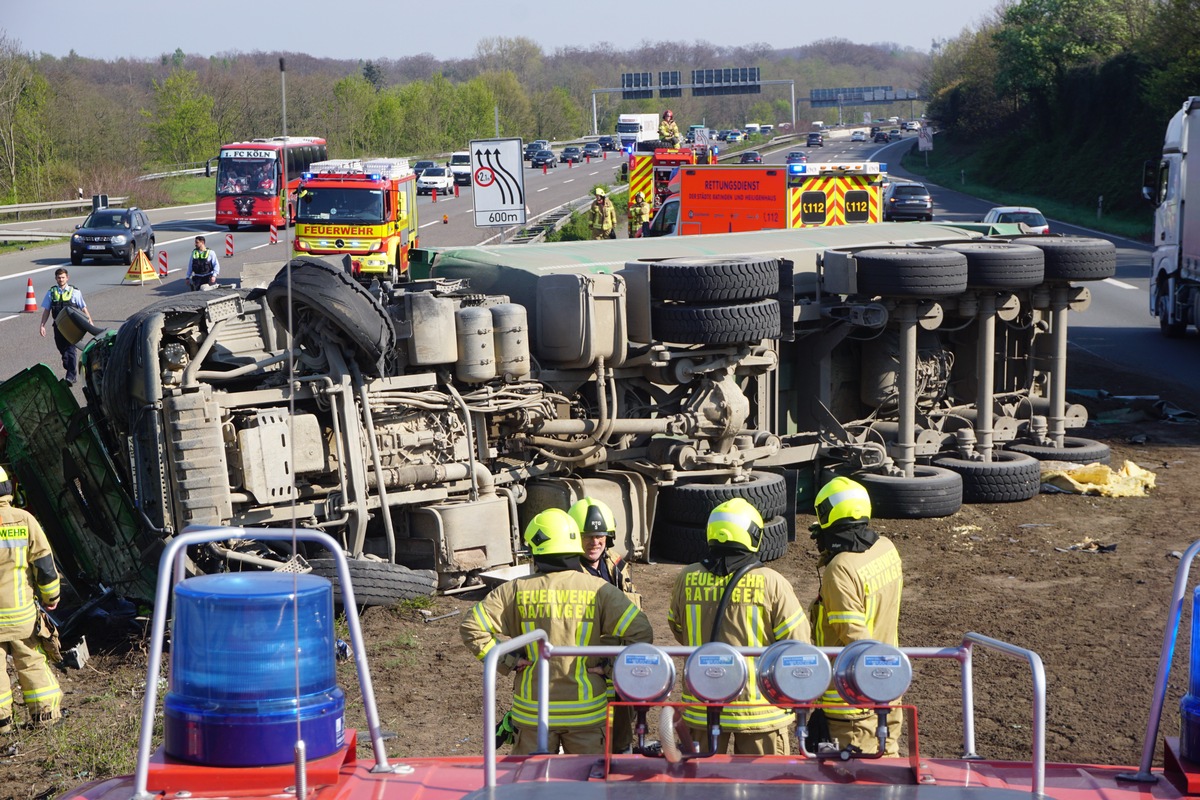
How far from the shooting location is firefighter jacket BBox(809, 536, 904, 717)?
17.6ft

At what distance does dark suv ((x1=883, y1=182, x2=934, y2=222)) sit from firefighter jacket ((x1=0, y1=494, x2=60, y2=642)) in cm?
3937

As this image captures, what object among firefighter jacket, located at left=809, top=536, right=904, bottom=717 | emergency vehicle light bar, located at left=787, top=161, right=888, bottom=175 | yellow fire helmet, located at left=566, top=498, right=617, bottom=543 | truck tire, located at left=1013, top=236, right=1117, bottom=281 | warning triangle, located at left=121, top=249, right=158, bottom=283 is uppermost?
emergency vehicle light bar, located at left=787, top=161, right=888, bottom=175

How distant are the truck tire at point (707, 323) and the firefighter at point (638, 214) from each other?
64.8ft

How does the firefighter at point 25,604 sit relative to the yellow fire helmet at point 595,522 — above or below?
below

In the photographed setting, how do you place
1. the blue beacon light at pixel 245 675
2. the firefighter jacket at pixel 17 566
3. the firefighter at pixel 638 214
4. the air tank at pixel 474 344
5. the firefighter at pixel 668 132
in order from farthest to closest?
the firefighter at pixel 668 132
the firefighter at pixel 638 214
the air tank at pixel 474 344
the firefighter jacket at pixel 17 566
the blue beacon light at pixel 245 675

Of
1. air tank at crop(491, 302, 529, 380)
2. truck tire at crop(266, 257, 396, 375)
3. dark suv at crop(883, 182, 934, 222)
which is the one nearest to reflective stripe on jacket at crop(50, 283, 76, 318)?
truck tire at crop(266, 257, 396, 375)

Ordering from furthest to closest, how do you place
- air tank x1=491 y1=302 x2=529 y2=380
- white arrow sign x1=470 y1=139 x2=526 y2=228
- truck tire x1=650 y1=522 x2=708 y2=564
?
white arrow sign x1=470 y1=139 x2=526 y2=228 → truck tire x1=650 y1=522 x2=708 y2=564 → air tank x1=491 y1=302 x2=529 y2=380

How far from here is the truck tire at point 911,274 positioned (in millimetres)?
11250

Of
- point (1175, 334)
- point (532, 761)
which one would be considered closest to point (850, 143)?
point (1175, 334)

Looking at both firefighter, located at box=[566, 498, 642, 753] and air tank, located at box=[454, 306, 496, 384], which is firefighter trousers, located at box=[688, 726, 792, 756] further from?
air tank, located at box=[454, 306, 496, 384]

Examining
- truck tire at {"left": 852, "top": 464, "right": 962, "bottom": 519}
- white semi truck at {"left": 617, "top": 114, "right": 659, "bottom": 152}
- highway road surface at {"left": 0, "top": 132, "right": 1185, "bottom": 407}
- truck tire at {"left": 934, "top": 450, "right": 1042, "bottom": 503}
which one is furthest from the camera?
white semi truck at {"left": 617, "top": 114, "right": 659, "bottom": 152}

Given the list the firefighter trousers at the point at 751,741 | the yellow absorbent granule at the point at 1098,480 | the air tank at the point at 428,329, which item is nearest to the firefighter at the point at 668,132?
the yellow absorbent granule at the point at 1098,480

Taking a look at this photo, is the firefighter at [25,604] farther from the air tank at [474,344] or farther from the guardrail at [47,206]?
the guardrail at [47,206]

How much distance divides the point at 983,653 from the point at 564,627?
382 cm
